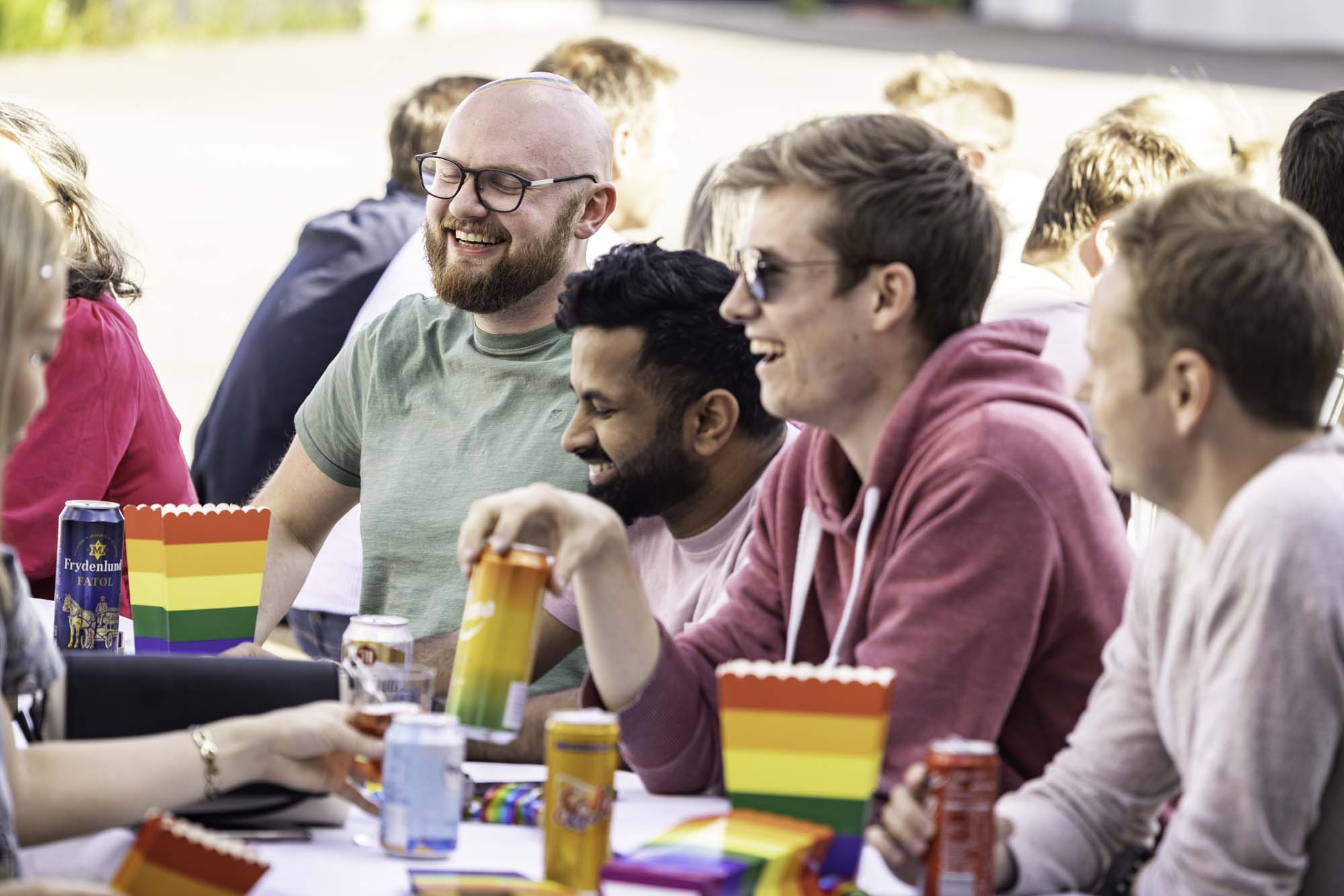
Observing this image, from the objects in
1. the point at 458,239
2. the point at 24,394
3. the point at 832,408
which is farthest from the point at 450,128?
the point at 24,394

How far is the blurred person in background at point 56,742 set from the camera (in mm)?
2002

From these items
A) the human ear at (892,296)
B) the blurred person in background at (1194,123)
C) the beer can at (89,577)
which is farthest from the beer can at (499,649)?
the blurred person in background at (1194,123)

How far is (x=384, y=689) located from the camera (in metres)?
2.42

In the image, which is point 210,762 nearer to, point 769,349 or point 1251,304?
point 769,349

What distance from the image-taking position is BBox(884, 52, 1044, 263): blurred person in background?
6270 millimetres

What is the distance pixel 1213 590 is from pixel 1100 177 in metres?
2.71

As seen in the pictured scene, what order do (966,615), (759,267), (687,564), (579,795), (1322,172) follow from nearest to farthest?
(579,795), (966,615), (759,267), (687,564), (1322,172)

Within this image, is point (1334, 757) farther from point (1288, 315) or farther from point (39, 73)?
point (39, 73)

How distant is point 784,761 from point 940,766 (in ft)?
0.73

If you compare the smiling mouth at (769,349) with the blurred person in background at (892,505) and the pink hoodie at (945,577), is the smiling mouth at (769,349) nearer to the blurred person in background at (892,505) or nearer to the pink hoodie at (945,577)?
the blurred person in background at (892,505)

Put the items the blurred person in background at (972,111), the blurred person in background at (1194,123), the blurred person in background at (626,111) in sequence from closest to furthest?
1. the blurred person in background at (1194,123)
2. the blurred person in background at (626,111)
3. the blurred person in background at (972,111)

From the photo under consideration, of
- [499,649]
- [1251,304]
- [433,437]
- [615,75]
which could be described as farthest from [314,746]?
[615,75]

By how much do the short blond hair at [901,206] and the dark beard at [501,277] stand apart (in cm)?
102

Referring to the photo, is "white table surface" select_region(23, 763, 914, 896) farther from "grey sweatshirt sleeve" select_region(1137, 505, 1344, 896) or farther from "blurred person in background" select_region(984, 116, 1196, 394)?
"blurred person in background" select_region(984, 116, 1196, 394)
